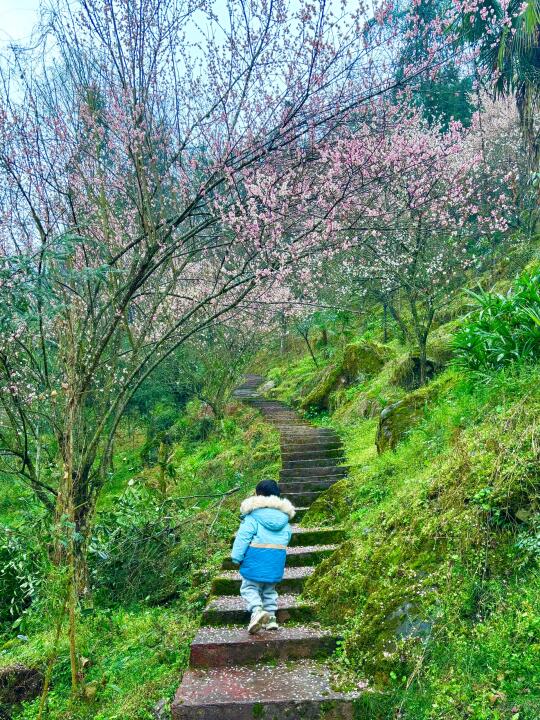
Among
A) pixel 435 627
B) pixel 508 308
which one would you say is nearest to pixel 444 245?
pixel 508 308

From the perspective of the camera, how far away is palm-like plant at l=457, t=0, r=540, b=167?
39.7ft

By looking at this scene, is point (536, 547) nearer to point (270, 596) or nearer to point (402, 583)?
point (402, 583)

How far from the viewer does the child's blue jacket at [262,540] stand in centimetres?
436

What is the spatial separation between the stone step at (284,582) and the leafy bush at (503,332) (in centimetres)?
276

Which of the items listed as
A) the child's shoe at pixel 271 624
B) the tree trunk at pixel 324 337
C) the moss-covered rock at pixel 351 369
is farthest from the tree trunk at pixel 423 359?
the tree trunk at pixel 324 337

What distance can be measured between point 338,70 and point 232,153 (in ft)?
4.56

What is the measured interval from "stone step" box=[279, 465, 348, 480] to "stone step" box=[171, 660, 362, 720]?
4.98m

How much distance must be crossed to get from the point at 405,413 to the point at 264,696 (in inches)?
173

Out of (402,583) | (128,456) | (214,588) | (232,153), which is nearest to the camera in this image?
(402,583)

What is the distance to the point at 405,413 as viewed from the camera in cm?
729

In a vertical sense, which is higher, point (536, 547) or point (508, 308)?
point (508, 308)

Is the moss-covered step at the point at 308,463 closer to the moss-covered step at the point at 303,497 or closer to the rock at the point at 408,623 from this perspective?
the moss-covered step at the point at 303,497

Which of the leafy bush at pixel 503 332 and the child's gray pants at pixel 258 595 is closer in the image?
the child's gray pants at pixel 258 595

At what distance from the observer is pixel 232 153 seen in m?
5.95
